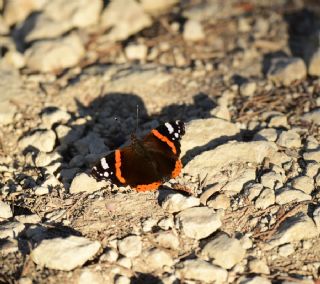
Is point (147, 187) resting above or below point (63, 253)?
above

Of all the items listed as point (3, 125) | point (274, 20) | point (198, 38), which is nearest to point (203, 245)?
point (3, 125)

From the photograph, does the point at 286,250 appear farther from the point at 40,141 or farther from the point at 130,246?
the point at 40,141

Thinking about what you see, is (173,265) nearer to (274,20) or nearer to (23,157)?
(23,157)

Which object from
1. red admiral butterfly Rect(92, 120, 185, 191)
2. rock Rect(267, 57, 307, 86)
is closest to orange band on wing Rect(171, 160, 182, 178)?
red admiral butterfly Rect(92, 120, 185, 191)

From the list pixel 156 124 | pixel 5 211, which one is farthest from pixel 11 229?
pixel 156 124

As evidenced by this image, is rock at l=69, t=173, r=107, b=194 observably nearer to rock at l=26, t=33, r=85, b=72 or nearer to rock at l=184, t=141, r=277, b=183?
rock at l=184, t=141, r=277, b=183

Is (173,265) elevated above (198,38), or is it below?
below
